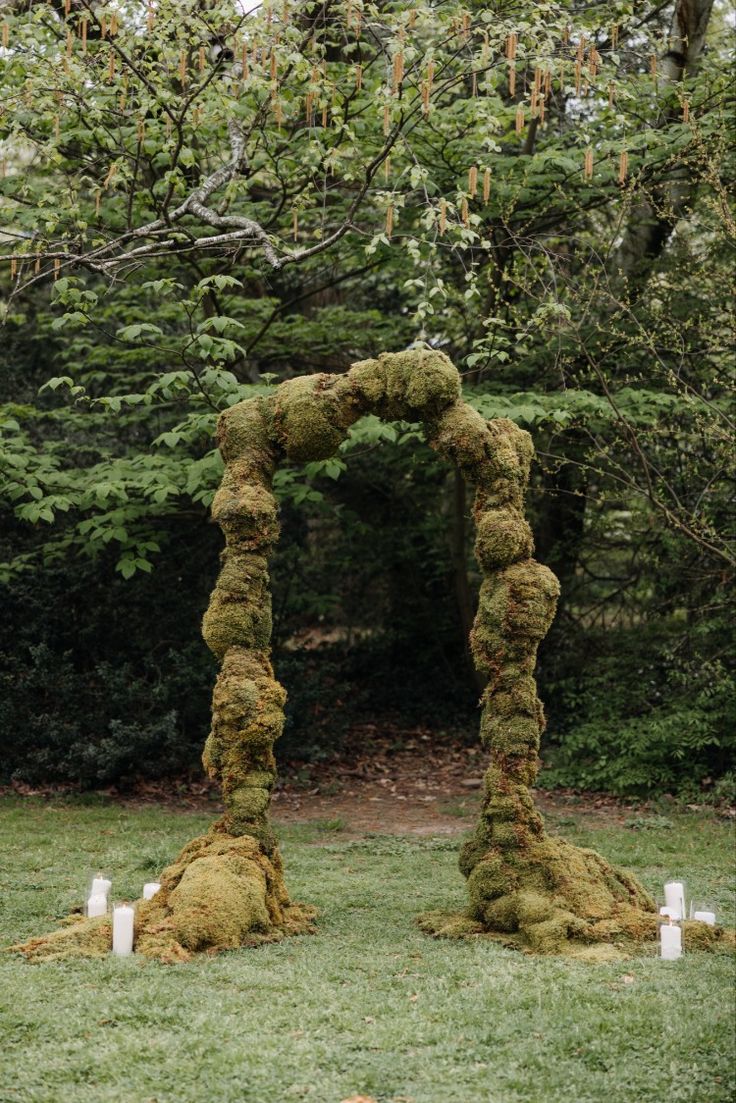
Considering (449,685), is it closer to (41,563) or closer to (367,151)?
(41,563)

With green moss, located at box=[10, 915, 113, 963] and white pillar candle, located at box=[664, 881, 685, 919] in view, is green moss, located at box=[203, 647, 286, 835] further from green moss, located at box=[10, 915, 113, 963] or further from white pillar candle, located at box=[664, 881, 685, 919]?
white pillar candle, located at box=[664, 881, 685, 919]

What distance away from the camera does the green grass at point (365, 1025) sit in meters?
4.16

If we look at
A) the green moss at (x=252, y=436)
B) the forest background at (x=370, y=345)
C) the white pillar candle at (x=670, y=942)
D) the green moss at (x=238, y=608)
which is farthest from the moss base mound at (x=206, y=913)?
the forest background at (x=370, y=345)

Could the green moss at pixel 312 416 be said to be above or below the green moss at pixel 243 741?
above

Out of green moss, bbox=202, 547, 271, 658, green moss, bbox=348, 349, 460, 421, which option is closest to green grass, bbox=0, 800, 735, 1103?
green moss, bbox=202, 547, 271, 658

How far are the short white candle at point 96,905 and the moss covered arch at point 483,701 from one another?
0.76ft

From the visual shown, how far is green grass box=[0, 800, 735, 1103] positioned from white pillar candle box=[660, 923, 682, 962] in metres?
0.10

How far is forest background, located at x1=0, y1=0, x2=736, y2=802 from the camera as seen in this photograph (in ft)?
29.5

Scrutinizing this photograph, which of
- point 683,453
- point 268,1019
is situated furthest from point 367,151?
point 268,1019

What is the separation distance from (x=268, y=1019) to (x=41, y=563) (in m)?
8.82

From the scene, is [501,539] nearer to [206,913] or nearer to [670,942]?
[670,942]

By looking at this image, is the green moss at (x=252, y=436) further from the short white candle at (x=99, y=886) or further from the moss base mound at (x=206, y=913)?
the short white candle at (x=99, y=886)

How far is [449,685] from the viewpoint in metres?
15.4

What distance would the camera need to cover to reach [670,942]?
19.1 ft
